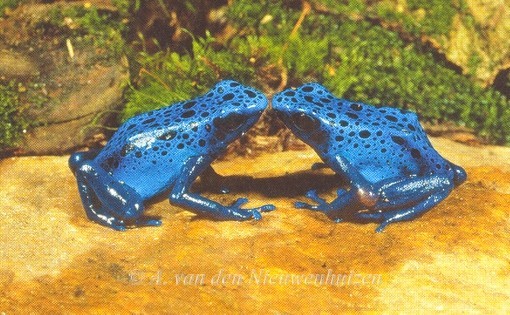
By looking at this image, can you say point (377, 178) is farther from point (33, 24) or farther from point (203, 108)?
point (33, 24)

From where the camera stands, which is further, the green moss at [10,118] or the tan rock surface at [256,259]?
the green moss at [10,118]

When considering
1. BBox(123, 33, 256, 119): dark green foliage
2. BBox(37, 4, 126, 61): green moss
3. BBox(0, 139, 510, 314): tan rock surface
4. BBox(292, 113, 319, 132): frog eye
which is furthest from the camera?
BBox(37, 4, 126, 61): green moss

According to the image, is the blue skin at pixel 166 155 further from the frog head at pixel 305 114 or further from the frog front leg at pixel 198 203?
the frog head at pixel 305 114

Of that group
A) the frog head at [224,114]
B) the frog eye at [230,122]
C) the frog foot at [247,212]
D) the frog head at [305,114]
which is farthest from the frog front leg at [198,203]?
the frog head at [305,114]

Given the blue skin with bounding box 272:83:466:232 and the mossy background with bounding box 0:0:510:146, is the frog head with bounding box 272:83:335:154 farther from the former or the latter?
the mossy background with bounding box 0:0:510:146

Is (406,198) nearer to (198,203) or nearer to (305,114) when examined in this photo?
(305,114)

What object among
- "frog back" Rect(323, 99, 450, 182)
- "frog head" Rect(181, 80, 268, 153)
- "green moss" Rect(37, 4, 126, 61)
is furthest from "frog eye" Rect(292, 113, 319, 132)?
"green moss" Rect(37, 4, 126, 61)
